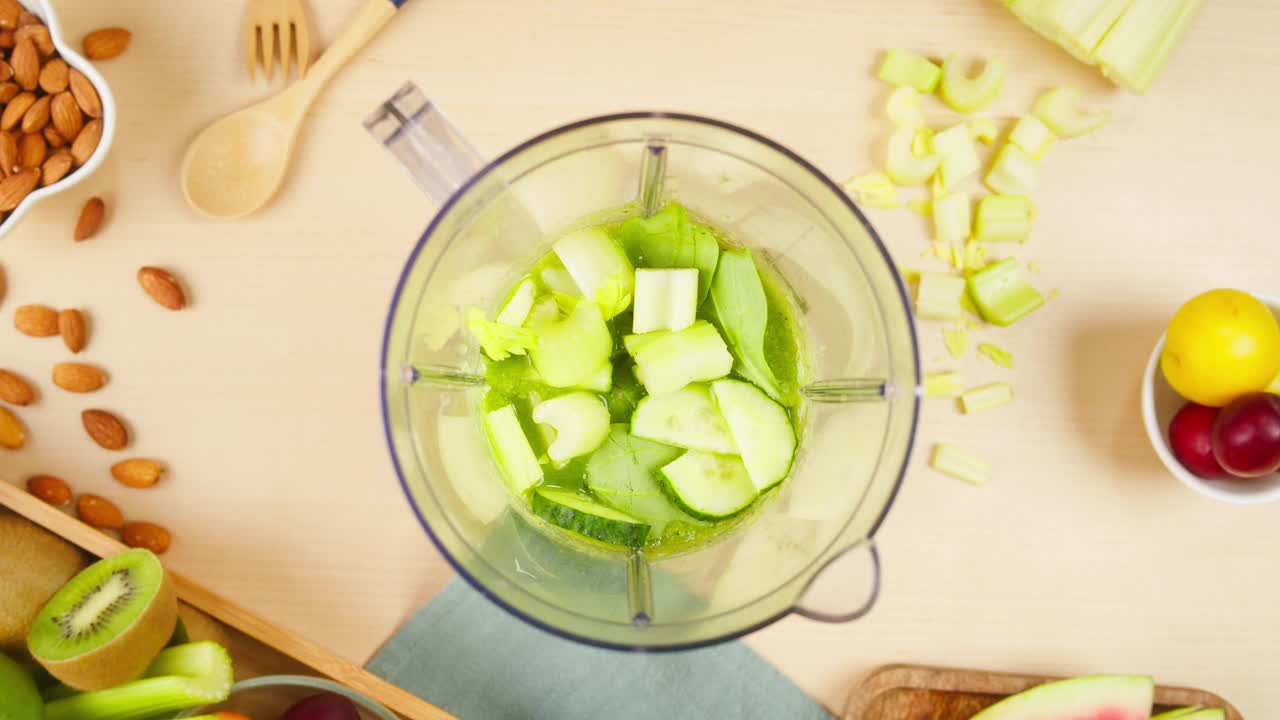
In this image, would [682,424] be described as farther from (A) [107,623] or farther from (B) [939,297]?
(A) [107,623]

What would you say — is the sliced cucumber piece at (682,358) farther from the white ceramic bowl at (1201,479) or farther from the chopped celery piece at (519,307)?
the white ceramic bowl at (1201,479)

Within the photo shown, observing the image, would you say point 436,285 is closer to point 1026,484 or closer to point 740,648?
point 740,648

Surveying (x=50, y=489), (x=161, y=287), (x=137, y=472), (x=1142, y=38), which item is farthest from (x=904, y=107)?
(x=50, y=489)

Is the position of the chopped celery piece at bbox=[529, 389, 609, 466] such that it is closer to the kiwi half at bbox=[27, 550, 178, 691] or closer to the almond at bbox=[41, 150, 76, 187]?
the kiwi half at bbox=[27, 550, 178, 691]

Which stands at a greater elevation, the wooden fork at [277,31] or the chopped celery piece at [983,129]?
the wooden fork at [277,31]

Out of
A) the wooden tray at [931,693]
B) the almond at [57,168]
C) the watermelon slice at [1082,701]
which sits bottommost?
the watermelon slice at [1082,701]

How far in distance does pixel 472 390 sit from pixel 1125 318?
75cm

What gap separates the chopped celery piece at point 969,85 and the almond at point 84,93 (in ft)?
3.10

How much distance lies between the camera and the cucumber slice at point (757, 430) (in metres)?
0.91

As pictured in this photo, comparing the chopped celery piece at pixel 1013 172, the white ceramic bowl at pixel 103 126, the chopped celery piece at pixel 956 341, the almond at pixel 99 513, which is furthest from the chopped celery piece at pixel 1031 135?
the almond at pixel 99 513

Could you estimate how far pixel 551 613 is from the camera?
0.94m

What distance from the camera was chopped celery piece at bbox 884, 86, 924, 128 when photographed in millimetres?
1102

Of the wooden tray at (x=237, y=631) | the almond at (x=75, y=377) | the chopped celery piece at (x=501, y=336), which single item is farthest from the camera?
the almond at (x=75, y=377)

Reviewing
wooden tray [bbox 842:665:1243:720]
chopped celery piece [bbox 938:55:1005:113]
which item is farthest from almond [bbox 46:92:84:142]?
wooden tray [bbox 842:665:1243:720]
